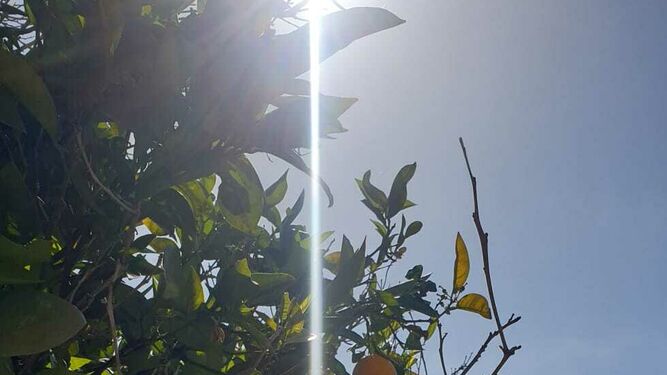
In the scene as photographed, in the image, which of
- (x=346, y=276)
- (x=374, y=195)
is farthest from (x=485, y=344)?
(x=374, y=195)

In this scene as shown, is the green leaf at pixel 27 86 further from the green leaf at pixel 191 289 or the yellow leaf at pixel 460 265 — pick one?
the yellow leaf at pixel 460 265

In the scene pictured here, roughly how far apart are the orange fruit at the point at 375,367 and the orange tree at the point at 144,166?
0.18 m

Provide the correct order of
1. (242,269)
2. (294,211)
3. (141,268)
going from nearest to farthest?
(242,269) < (141,268) < (294,211)

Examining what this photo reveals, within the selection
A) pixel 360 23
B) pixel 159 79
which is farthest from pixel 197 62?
pixel 360 23

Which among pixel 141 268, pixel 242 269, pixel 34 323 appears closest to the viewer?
pixel 34 323

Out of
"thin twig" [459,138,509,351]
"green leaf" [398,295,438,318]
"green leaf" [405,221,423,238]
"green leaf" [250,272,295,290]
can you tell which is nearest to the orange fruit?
"green leaf" [398,295,438,318]

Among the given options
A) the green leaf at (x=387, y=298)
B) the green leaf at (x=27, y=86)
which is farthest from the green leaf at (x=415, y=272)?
the green leaf at (x=27, y=86)

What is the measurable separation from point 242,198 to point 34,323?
32cm

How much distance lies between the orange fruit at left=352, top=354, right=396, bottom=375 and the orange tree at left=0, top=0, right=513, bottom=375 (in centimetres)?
18

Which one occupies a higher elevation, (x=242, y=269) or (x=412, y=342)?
(x=242, y=269)

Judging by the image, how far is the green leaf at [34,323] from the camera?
1.96 ft

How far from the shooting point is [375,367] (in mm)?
1118

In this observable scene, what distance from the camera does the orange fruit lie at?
1.11 meters

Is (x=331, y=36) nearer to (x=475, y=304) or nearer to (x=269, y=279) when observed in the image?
(x=269, y=279)
